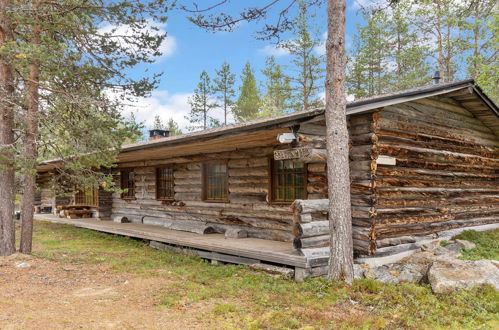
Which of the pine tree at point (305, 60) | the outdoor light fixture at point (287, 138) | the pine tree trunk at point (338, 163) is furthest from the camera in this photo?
the pine tree at point (305, 60)

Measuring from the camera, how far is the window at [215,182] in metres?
11.6

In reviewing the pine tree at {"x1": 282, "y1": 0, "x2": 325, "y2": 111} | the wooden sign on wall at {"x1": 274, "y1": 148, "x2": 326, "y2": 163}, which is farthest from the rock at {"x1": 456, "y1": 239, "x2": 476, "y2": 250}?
the pine tree at {"x1": 282, "y1": 0, "x2": 325, "y2": 111}

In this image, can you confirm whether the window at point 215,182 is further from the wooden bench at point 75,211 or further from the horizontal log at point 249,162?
the wooden bench at point 75,211

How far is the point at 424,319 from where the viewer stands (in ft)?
16.4

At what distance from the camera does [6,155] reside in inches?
328

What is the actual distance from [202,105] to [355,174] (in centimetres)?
3101

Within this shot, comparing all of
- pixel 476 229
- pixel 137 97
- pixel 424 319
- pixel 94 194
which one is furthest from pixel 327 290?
pixel 94 194

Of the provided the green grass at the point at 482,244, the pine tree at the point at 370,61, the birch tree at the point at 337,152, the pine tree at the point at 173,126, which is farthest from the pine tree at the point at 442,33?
the pine tree at the point at 173,126

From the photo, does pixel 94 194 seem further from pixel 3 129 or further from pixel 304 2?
pixel 304 2

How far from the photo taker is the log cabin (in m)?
7.45

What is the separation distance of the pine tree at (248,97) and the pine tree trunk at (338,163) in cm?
3032

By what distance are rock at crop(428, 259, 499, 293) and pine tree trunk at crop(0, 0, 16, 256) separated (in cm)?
868

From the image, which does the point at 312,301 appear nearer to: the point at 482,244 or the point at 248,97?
the point at 482,244

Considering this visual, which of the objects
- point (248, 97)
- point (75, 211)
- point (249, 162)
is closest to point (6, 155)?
point (249, 162)
